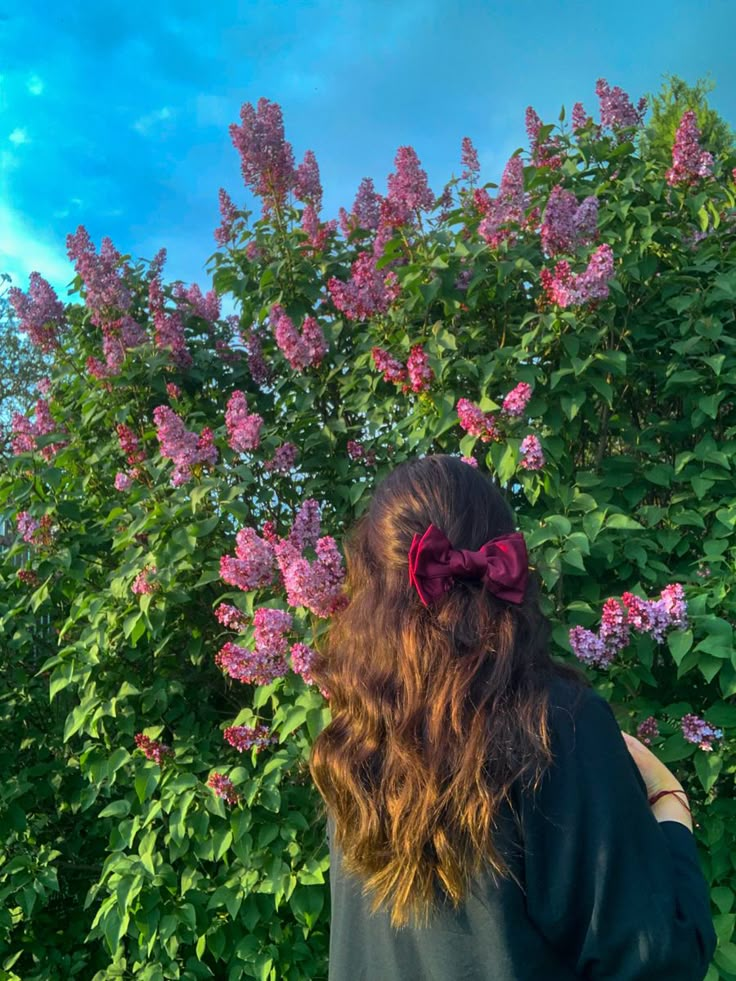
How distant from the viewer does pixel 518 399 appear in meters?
2.69

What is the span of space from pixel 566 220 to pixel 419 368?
681 millimetres

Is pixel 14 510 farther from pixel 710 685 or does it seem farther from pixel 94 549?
pixel 710 685

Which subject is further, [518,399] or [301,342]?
[301,342]

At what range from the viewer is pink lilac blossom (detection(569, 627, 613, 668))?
7.73 ft

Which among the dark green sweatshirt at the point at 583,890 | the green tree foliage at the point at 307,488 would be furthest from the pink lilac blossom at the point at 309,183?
the dark green sweatshirt at the point at 583,890

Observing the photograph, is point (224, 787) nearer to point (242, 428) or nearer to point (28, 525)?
point (242, 428)

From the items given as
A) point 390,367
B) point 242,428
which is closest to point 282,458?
point 242,428

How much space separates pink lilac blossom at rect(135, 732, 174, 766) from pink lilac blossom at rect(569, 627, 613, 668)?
4.87 feet

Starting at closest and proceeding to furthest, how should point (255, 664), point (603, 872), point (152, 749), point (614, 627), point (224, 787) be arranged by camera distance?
point (603, 872) → point (614, 627) → point (255, 664) → point (224, 787) → point (152, 749)

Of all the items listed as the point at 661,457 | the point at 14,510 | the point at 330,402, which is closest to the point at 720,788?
the point at 661,457

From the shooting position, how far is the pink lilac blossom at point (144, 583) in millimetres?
2959

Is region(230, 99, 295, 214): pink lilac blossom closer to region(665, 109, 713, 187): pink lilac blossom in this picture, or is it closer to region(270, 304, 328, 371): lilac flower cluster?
region(270, 304, 328, 371): lilac flower cluster

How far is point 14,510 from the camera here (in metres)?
3.92

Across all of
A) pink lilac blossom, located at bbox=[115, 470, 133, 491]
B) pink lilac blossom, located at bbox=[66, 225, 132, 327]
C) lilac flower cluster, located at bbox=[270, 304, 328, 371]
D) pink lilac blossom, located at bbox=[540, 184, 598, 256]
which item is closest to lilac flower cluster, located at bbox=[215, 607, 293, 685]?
pink lilac blossom, located at bbox=[115, 470, 133, 491]
